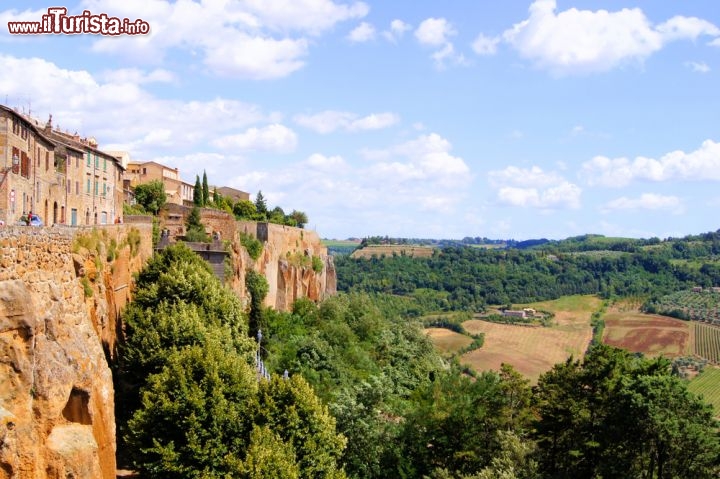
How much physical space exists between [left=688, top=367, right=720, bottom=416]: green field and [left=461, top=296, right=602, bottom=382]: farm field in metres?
19.0

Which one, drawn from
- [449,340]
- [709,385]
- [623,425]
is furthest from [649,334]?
[623,425]

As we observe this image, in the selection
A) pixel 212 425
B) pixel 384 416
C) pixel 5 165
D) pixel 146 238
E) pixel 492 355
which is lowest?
pixel 492 355

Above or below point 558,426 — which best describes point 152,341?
above

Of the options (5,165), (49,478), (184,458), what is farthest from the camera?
(5,165)

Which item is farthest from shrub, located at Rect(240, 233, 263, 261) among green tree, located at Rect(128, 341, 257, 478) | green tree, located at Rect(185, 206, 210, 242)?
green tree, located at Rect(128, 341, 257, 478)

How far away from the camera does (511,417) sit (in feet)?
109

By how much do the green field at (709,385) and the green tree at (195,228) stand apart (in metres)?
61.9

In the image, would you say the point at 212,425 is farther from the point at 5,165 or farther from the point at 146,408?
the point at 5,165

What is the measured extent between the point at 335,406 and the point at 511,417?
8.61 metres

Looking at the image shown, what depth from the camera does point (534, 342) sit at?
13150 centimetres

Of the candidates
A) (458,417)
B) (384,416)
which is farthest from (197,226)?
(458,417)

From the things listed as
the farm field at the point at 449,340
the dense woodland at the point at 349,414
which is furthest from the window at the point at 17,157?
the farm field at the point at 449,340

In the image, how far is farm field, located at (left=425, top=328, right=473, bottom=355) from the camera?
125 meters

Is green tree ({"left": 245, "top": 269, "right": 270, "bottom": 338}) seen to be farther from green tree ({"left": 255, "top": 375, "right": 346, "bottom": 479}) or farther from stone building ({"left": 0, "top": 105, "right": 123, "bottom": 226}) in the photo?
green tree ({"left": 255, "top": 375, "right": 346, "bottom": 479})
